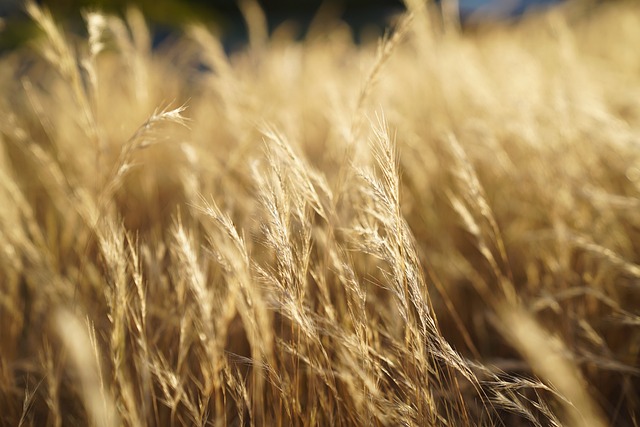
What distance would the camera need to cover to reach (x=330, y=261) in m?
1.12

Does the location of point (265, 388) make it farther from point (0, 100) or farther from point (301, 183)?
point (0, 100)

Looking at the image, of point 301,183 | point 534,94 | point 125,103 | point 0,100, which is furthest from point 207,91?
point 301,183

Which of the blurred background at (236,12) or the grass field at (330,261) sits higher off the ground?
the blurred background at (236,12)

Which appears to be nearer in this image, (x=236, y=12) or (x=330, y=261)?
(x=330, y=261)

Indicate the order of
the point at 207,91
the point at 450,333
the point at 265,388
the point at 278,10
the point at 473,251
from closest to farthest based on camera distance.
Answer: the point at 265,388 < the point at 450,333 < the point at 473,251 < the point at 207,91 < the point at 278,10

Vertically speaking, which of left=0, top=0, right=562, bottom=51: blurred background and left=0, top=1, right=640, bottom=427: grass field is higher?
left=0, top=0, right=562, bottom=51: blurred background

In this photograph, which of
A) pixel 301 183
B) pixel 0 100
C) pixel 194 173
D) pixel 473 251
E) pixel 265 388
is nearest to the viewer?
pixel 301 183

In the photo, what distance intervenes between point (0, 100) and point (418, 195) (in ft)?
5.70

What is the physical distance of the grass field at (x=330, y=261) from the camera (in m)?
0.69

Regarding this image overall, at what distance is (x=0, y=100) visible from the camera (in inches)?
73.5

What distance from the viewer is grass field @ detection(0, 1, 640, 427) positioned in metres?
0.69

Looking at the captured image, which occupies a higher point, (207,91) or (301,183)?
(207,91)

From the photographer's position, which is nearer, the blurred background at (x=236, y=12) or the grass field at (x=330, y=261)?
the grass field at (x=330, y=261)

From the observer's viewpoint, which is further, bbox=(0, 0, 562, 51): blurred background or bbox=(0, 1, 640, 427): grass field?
bbox=(0, 0, 562, 51): blurred background
